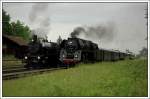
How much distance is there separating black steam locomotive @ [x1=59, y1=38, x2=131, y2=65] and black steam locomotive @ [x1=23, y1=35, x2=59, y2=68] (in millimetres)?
443

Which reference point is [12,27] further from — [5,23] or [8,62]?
[8,62]

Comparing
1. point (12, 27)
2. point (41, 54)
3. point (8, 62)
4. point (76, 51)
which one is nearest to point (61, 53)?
point (76, 51)

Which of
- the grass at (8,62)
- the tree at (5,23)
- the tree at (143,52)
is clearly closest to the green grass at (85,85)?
the tree at (143,52)

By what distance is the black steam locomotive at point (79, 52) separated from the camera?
15609 millimetres

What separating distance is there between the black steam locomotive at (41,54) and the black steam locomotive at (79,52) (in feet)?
1.45

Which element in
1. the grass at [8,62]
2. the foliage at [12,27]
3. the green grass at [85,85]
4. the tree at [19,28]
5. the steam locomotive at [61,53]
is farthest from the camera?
the steam locomotive at [61,53]

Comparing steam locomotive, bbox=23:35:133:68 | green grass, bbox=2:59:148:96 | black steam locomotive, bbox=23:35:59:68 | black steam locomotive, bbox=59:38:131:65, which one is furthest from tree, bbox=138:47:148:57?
black steam locomotive, bbox=23:35:59:68

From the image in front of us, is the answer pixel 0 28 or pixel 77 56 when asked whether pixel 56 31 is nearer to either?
pixel 0 28

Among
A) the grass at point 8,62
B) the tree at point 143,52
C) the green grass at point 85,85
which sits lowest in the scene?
the green grass at point 85,85

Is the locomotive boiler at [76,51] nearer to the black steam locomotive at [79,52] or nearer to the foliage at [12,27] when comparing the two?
the black steam locomotive at [79,52]

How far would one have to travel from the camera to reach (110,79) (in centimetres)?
1000

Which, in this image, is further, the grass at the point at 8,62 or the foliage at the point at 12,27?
the grass at the point at 8,62

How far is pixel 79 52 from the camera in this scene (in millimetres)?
16250

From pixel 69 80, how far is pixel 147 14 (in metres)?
3.28
